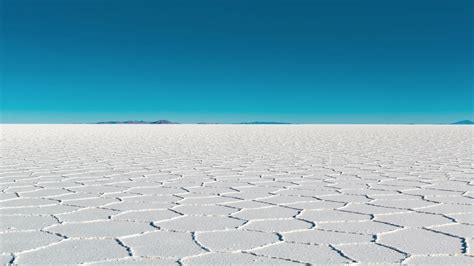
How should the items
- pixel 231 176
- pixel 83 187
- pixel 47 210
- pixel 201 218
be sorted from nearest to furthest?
1. pixel 201 218
2. pixel 47 210
3. pixel 83 187
4. pixel 231 176

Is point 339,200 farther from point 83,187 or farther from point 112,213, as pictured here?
point 83,187

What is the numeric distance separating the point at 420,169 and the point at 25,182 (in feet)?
9.53

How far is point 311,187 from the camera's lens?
304 cm

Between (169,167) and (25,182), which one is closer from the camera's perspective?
(25,182)

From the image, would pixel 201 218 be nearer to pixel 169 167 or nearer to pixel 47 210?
pixel 47 210

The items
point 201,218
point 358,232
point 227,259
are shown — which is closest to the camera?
point 227,259

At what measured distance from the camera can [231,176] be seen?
11.8ft

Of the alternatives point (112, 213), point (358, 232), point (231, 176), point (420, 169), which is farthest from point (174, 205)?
point (420, 169)

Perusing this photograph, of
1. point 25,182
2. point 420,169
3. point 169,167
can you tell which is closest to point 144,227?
point 25,182

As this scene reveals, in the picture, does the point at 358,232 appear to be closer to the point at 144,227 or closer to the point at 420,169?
the point at 144,227

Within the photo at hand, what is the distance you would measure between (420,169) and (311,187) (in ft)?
4.74

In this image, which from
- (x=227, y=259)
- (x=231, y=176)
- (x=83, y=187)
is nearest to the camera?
(x=227, y=259)

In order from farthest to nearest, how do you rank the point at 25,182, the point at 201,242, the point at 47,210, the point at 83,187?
the point at 25,182 < the point at 83,187 < the point at 47,210 < the point at 201,242

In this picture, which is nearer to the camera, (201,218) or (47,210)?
(201,218)
